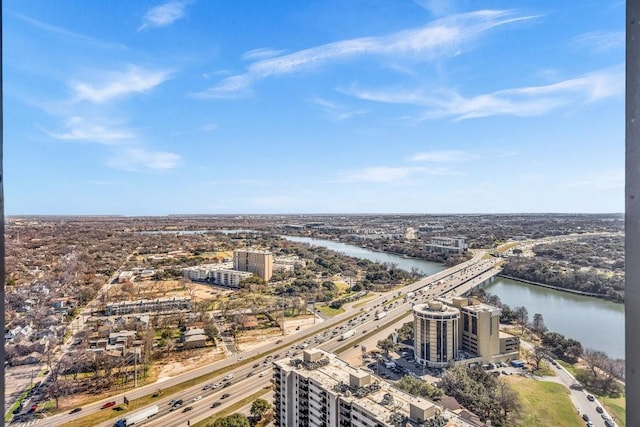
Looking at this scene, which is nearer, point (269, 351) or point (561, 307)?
point (269, 351)

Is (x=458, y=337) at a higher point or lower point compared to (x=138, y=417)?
higher

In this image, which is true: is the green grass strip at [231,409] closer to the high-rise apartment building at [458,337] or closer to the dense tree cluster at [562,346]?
the high-rise apartment building at [458,337]

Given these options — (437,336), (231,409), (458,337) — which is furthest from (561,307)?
(231,409)

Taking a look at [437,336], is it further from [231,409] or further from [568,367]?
[231,409]

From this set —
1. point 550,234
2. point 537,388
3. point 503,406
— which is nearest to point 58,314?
point 503,406

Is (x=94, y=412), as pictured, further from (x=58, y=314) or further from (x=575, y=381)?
(x=575, y=381)

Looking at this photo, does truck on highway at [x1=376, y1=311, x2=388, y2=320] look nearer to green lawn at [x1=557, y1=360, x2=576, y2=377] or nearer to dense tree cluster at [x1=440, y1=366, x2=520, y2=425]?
dense tree cluster at [x1=440, y1=366, x2=520, y2=425]

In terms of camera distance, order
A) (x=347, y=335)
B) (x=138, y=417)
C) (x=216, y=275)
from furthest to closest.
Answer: (x=216, y=275), (x=347, y=335), (x=138, y=417)

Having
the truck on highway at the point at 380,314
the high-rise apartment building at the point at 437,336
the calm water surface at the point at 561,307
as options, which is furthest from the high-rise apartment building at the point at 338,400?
the truck on highway at the point at 380,314
